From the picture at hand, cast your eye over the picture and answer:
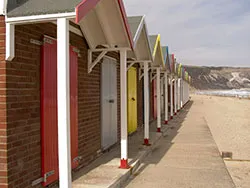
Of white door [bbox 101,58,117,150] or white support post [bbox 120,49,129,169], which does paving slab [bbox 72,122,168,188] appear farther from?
white door [bbox 101,58,117,150]

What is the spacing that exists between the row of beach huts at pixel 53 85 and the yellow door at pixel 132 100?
3.11 metres

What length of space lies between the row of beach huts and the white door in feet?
0.16

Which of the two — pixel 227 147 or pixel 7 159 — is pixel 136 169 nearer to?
pixel 7 159

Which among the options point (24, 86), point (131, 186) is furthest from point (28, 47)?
point (131, 186)

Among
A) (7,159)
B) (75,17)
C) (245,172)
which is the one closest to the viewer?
(75,17)

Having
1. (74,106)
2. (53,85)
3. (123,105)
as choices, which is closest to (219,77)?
(123,105)

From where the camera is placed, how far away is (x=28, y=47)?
14.7ft

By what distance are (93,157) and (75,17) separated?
13.3 ft

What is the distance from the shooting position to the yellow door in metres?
11.0

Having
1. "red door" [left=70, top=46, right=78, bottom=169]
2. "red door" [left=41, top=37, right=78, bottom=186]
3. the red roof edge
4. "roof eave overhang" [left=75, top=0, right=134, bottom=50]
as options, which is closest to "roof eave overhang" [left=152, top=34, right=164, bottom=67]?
"roof eave overhang" [left=75, top=0, right=134, bottom=50]

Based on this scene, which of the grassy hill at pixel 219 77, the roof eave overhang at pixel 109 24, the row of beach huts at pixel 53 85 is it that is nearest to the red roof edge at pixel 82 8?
the row of beach huts at pixel 53 85

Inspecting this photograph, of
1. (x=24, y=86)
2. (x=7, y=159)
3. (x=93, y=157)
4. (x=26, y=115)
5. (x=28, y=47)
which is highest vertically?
(x=28, y=47)

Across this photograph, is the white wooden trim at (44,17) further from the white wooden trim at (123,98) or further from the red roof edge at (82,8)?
the white wooden trim at (123,98)

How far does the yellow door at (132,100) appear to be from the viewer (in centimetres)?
1105
